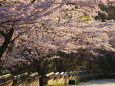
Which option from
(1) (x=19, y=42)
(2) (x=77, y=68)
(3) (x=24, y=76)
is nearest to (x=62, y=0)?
(1) (x=19, y=42)

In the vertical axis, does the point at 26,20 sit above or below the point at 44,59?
above

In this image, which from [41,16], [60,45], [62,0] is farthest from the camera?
[60,45]

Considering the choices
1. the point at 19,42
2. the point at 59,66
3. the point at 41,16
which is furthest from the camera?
the point at 59,66

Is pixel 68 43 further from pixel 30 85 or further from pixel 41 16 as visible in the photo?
pixel 41 16

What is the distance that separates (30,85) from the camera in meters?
19.9

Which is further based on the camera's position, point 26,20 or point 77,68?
point 77,68

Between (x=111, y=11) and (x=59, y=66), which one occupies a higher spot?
(x=111, y=11)

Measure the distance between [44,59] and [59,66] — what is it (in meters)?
6.75

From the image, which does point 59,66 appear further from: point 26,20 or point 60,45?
point 26,20

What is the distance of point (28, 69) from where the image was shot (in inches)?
1097

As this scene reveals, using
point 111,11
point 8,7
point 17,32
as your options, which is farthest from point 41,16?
point 111,11

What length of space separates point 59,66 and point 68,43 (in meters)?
9.37

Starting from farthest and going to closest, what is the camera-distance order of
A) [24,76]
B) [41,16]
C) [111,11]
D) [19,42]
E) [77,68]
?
[111,11] < [77,68] < [24,76] < [19,42] < [41,16]

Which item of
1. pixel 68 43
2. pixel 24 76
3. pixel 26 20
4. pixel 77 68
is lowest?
pixel 77 68
